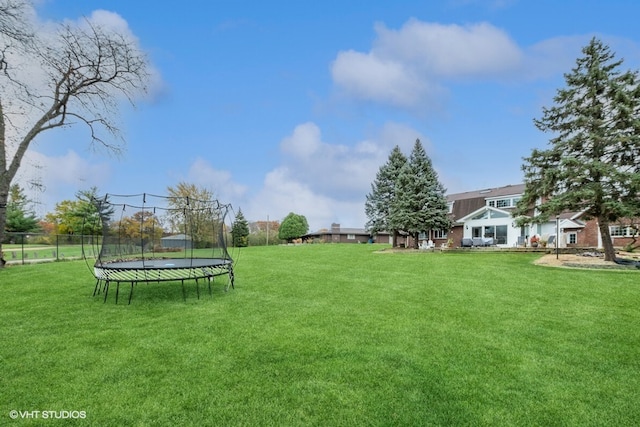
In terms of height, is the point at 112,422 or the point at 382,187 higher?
the point at 382,187

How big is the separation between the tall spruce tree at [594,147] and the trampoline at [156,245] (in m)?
14.0

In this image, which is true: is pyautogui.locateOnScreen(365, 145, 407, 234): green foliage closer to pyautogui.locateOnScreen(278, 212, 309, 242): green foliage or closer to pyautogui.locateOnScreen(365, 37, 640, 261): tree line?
pyautogui.locateOnScreen(365, 37, 640, 261): tree line

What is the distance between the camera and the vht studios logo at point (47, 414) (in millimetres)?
2797

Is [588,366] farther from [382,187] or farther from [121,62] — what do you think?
[382,187]

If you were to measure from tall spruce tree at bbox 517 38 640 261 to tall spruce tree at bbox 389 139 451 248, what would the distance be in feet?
30.7

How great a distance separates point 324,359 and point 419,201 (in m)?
22.9

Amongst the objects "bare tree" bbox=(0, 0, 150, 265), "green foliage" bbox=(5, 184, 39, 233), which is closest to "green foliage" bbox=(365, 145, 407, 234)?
"bare tree" bbox=(0, 0, 150, 265)

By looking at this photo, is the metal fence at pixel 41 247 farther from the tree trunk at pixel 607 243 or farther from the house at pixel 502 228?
the tree trunk at pixel 607 243

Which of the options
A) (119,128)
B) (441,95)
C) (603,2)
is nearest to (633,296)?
(603,2)

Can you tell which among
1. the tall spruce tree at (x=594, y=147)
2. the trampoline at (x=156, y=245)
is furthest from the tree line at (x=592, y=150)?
the trampoline at (x=156, y=245)

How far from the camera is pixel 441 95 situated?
19.5 metres

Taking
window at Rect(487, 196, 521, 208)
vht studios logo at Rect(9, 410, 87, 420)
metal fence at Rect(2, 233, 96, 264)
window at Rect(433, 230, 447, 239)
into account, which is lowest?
vht studios logo at Rect(9, 410, 87, 420)

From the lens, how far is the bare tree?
42.3 ft

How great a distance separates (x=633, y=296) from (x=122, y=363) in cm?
1019
